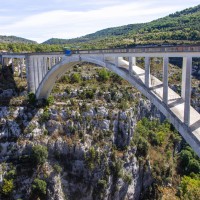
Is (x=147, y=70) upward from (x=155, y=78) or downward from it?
upward

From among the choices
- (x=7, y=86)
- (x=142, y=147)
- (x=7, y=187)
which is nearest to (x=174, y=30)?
(x=142, y=147)

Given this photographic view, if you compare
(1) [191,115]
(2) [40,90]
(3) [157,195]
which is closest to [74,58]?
(2) [40,90]

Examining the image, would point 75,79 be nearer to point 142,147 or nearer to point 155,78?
Answer: point 142,147

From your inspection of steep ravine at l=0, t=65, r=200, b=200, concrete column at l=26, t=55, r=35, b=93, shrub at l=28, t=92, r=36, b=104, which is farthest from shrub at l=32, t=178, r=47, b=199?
concrete column at l=26, t=55, r=35, b=93

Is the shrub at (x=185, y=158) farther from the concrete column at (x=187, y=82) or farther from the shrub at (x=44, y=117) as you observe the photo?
the concrete column at (x=187, y=82)

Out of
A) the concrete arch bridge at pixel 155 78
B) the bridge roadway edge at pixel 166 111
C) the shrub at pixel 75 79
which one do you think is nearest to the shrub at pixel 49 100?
the concrete arch bridge at pixel 155 78

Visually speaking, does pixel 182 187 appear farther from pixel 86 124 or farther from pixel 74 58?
pixel 74 58
